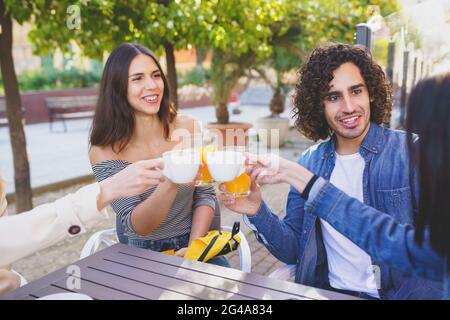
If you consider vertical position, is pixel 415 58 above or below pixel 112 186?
above

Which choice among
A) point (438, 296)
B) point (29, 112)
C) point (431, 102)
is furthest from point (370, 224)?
point (29, 112)

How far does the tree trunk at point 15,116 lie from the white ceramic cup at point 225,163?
11.8 feet

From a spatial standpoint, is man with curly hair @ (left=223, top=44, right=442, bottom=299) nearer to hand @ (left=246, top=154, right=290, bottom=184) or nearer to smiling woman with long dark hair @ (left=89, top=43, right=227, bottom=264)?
hand @ (left=246, top=154, right=290, bottom=184)

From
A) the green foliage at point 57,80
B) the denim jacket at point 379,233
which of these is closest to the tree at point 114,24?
the denim jacket at point 379,233

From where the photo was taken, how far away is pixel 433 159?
1130 millimetres

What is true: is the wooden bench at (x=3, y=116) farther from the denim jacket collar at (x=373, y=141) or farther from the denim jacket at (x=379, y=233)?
the denim jacket at (x=379, y=233)

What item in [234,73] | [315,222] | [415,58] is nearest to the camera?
[315,222]

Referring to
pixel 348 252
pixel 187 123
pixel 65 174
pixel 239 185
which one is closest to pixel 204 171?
pixel 239 185

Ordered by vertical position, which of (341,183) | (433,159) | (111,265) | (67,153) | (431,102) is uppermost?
(431,102)

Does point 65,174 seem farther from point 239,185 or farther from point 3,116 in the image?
point 3,116

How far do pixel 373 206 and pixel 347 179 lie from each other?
0.56 feet
